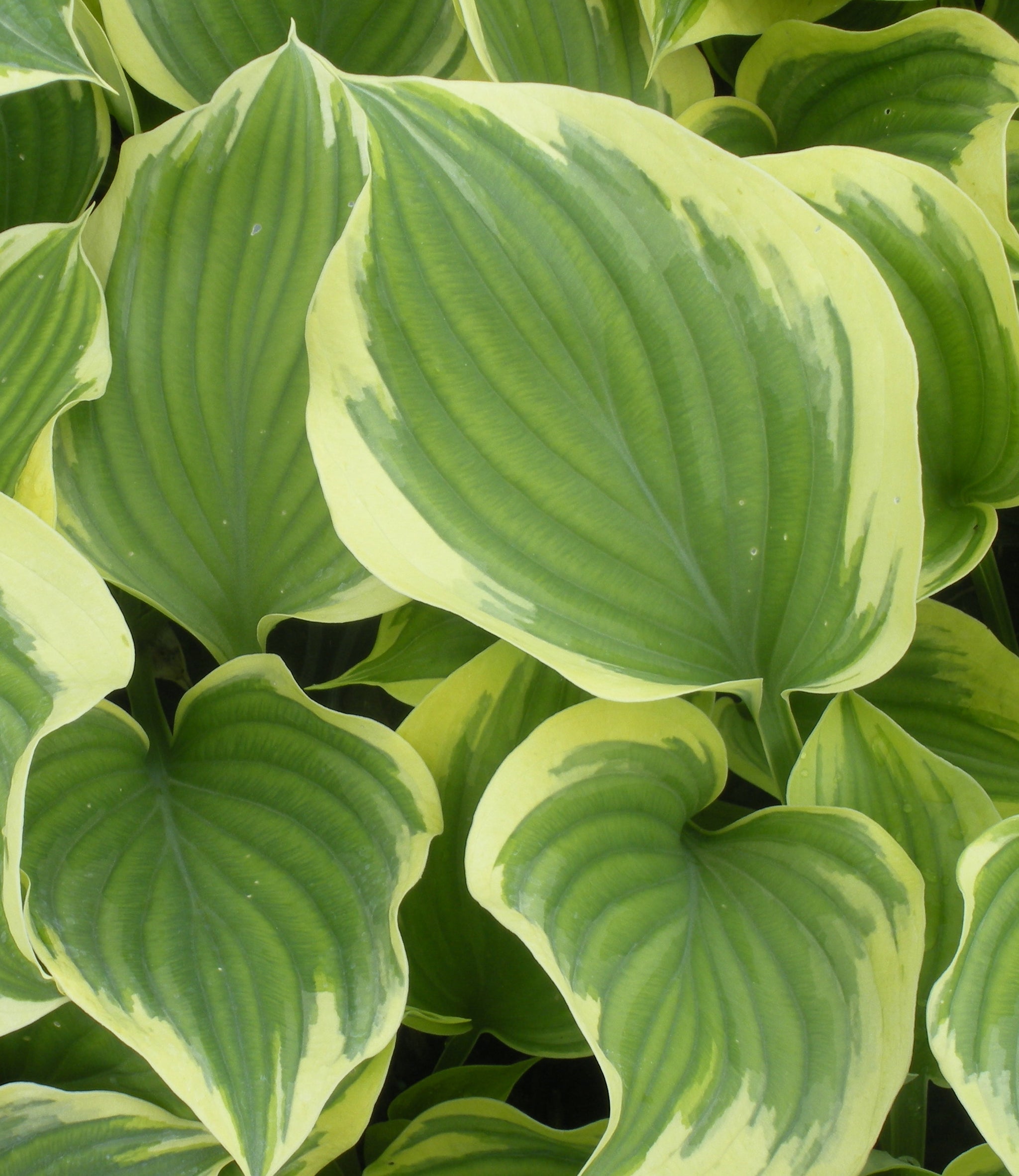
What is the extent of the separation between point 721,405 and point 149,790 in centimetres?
35

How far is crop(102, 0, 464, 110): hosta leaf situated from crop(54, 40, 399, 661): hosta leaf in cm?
12

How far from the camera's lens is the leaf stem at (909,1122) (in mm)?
590

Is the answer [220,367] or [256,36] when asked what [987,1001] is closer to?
[220,367]

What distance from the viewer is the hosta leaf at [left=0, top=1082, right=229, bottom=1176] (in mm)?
505

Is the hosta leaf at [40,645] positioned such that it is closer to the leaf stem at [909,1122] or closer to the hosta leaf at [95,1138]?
the hosta leaf at [95,1138]

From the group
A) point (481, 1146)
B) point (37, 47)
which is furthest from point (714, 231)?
point (481, 1146)

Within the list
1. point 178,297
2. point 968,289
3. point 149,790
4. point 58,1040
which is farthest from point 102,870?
point 968,289

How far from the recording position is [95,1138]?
20.2 inches

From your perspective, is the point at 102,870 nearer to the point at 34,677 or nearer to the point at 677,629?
the point at 34,677

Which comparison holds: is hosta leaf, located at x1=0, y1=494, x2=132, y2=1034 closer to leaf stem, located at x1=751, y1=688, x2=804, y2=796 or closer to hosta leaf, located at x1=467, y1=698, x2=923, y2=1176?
hosta leaf, located at x1=467, y1=698, x2=923, y2=1176

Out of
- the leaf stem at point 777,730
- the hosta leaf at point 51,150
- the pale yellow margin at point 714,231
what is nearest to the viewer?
the pale yellow margin at point 714,231

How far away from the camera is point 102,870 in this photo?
0.49 m

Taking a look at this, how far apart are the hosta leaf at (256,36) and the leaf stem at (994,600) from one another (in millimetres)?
472

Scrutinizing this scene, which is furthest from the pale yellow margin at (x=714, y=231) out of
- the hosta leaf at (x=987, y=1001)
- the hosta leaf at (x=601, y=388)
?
the hosta leaf at (x=987, y=1001)
